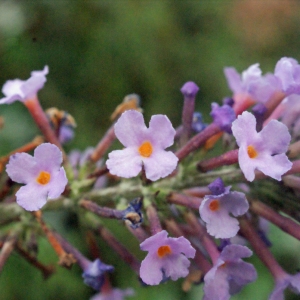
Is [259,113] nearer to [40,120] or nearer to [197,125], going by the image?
[197,125]

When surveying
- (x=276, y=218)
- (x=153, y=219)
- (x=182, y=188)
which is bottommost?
(x=276, y=218)

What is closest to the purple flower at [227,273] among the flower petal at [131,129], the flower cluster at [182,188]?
the flower cluster at [182,188]

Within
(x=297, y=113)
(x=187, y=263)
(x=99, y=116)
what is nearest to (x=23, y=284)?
(x=99, y=116)

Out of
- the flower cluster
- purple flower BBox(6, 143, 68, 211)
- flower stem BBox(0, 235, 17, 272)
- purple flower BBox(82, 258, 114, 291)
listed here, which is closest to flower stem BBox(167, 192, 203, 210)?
the flower cluster

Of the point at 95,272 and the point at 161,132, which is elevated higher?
the point at 161,132

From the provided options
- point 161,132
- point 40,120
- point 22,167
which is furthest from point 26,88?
point 161,132

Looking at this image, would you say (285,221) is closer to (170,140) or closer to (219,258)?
(219,258)
